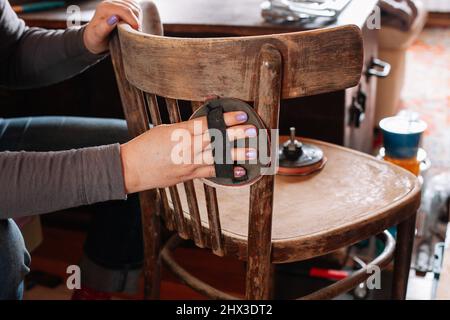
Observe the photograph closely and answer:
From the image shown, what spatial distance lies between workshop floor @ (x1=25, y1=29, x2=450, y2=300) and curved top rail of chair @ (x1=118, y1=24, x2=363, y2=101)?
98 cm

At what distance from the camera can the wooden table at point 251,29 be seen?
133 centimetres

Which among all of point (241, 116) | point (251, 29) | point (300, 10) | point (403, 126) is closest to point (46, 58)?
point (251, 29)

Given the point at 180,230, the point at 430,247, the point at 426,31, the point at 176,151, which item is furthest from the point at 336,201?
the point at 426,31

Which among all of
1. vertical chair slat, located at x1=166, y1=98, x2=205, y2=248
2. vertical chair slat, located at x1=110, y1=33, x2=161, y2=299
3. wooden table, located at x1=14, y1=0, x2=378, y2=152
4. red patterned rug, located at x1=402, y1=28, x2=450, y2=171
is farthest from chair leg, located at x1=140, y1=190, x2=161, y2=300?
red patterned rug, located at x1=402, y1=28, x2=450, y2=171

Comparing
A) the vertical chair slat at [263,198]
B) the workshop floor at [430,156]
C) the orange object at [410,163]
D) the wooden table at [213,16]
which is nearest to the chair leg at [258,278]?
the vertical chair slat at [263,198]

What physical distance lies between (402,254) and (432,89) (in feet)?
8.00

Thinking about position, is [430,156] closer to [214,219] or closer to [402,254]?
[402,254]

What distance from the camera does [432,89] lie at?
338 centimetres

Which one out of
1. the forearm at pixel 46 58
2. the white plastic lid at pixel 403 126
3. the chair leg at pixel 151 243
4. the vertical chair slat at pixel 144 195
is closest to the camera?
the vertical chair slat at pixel 144 195

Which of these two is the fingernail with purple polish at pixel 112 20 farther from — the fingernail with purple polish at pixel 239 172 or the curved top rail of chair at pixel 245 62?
the fingernail with purple polish at pixel 239 172

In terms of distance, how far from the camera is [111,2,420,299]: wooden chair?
0.75 meters

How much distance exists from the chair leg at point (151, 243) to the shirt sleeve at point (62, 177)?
0.87 feet

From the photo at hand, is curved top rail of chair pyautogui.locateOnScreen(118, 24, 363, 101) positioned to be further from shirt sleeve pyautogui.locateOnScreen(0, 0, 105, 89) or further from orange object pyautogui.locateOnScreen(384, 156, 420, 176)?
orange object pyautogui.locateOnScreen(384, 156, 420, 176)
